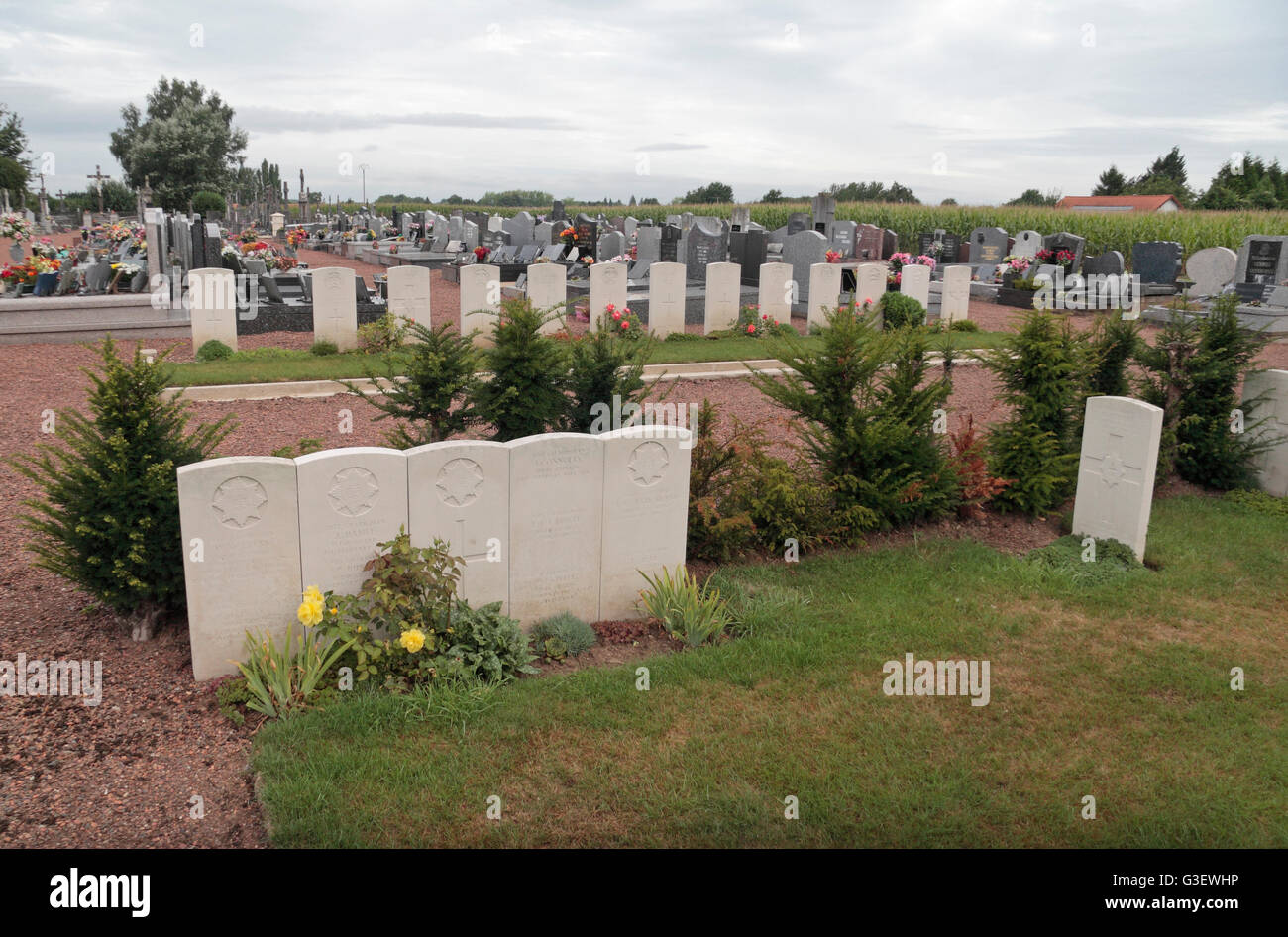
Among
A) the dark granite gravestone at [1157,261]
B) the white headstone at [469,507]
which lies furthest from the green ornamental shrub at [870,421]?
the dark granite gravestone at [1157,261]

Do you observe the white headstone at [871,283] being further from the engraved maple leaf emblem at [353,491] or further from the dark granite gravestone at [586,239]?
the engraved maple leaf emblem at [353,491]

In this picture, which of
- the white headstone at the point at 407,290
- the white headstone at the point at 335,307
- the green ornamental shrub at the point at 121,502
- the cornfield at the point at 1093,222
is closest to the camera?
the green ornamental shrub at the point at 121,502

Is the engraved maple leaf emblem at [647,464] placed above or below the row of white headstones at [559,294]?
below

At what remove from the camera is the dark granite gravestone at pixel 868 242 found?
2761 centimetres

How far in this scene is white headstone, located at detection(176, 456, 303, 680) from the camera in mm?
5016

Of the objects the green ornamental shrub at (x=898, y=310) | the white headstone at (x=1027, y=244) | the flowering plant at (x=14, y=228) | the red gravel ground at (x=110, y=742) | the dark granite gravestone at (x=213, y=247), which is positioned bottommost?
the red gravel ground at (x=110, y=742)

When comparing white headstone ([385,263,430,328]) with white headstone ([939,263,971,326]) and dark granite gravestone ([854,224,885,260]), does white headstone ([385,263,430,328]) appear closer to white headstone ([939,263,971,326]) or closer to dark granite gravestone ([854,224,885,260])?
white headstone ([939,263,971,326])

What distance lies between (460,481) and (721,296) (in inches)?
452

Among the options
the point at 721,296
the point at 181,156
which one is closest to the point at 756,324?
the point at 721,296

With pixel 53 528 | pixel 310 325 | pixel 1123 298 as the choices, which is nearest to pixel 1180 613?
pixel 53 528

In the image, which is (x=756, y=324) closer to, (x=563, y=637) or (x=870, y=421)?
(x=870, y=421)

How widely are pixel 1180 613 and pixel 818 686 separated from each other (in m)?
2.90

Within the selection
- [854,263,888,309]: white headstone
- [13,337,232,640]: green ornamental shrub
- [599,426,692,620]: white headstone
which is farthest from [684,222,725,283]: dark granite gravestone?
[13,337,232,640]: green ornamental shrub

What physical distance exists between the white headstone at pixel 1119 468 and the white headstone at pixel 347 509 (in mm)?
5373
